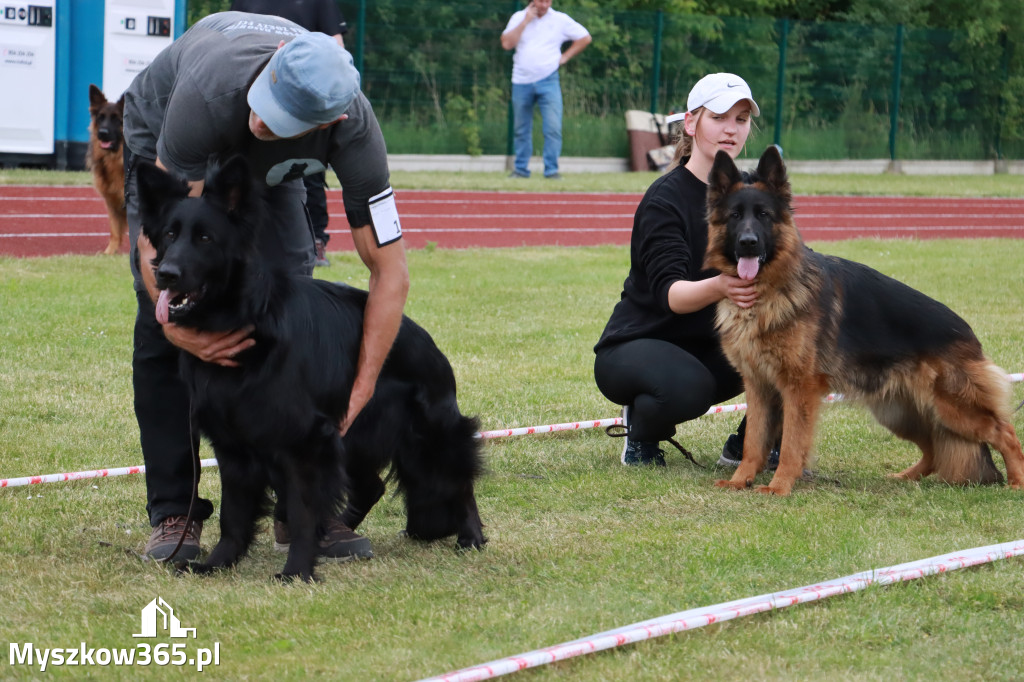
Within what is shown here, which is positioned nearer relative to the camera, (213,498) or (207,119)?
(207,119)

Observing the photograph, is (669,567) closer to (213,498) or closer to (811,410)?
(811,410)

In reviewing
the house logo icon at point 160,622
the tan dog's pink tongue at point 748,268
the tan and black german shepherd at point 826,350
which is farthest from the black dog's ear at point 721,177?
the house logo icon at point 160,622

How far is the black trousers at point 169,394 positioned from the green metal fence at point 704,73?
1629 cm

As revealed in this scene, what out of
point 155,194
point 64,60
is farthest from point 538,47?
point 155,194

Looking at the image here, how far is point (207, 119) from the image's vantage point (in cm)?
344

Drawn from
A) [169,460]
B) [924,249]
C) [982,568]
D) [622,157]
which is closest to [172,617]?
[169,460]

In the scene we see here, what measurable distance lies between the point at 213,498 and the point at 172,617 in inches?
55.5

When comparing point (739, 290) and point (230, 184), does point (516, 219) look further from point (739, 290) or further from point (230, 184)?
point (230, 184)

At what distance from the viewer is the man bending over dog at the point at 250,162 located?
326cm

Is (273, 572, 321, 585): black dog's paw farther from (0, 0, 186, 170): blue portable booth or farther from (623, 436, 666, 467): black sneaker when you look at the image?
(0, 0, 186, 170): blue portable booth

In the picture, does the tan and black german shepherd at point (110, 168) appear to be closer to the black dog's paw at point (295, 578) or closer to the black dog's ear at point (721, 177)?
the black dog's ear at point (721, 177)

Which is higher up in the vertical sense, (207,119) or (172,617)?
(207,119)

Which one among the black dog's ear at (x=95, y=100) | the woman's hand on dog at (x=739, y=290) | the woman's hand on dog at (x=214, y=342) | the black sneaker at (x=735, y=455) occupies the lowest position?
the black sneaker at (x=735, y=455)

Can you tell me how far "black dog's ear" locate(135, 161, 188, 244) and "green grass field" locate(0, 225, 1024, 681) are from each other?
1103mm
